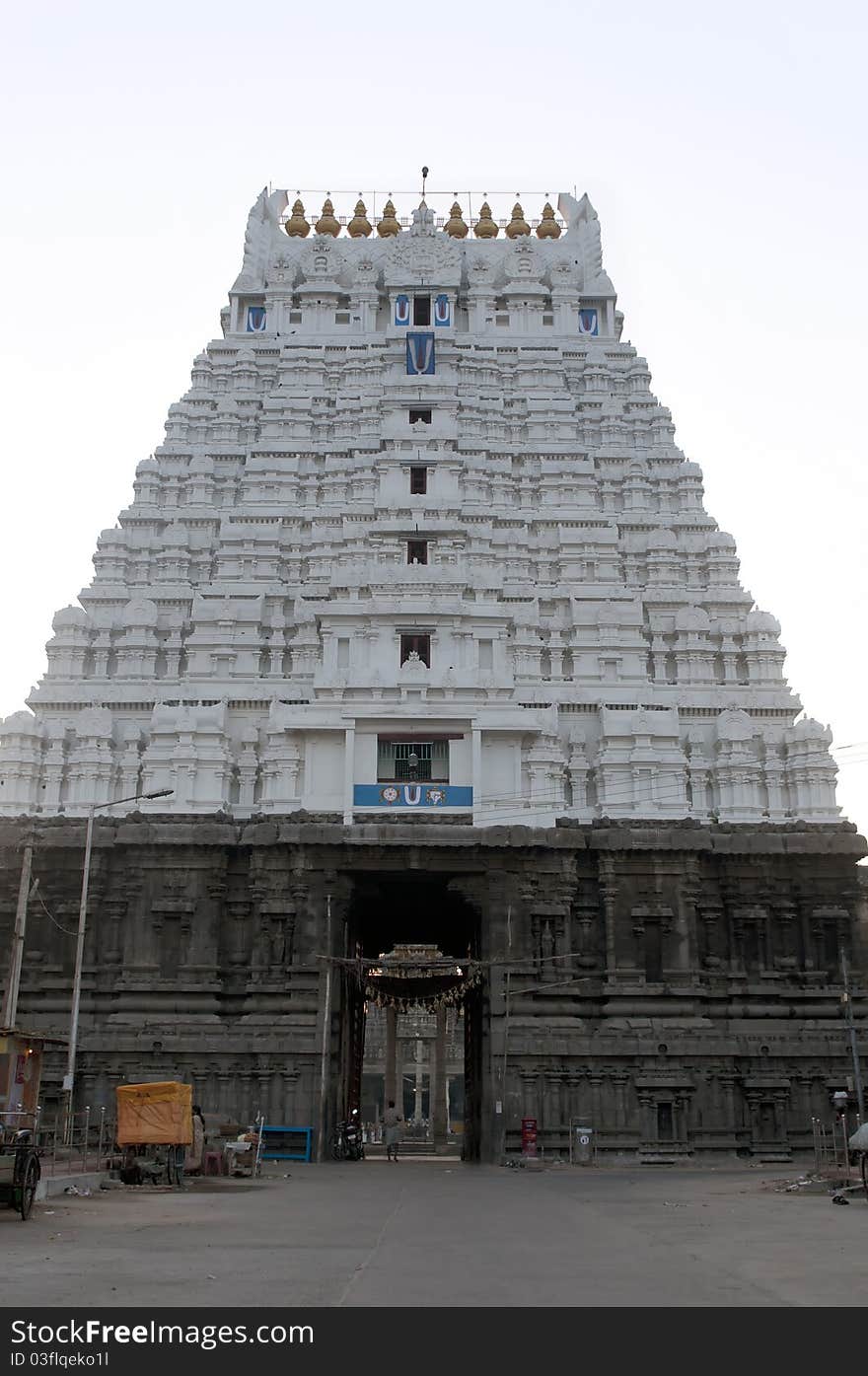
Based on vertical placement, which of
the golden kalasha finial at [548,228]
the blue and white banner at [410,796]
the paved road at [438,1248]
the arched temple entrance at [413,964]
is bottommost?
the paved road at [438,1248]

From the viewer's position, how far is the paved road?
11289 mm

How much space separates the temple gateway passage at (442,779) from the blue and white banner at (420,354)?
25 centimetres

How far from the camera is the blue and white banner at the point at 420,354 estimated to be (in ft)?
204

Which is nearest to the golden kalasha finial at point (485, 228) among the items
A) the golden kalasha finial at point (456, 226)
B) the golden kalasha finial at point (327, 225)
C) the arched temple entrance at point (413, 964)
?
the golden kalasha finial at point (456, 226)

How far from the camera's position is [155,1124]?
89.4 ft

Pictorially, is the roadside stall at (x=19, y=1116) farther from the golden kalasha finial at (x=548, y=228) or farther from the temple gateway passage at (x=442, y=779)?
the golden kalasha finial at (x=548, y=228)

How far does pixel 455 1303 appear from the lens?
10.7 m

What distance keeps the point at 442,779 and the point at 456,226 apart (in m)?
46.1

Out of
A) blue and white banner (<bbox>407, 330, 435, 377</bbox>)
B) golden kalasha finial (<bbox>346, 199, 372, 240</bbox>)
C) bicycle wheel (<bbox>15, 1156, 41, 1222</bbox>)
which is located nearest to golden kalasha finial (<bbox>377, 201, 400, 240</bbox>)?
golden kalasha finial (<bbox>346, 199, 372, 240</bbox>)

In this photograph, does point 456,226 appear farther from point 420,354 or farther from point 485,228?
point 420,354

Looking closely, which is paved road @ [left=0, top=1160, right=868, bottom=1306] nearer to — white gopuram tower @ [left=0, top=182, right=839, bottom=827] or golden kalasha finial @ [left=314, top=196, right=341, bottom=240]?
white gopuram tower @ [left=0, top=182, right=839, bottom=827]
